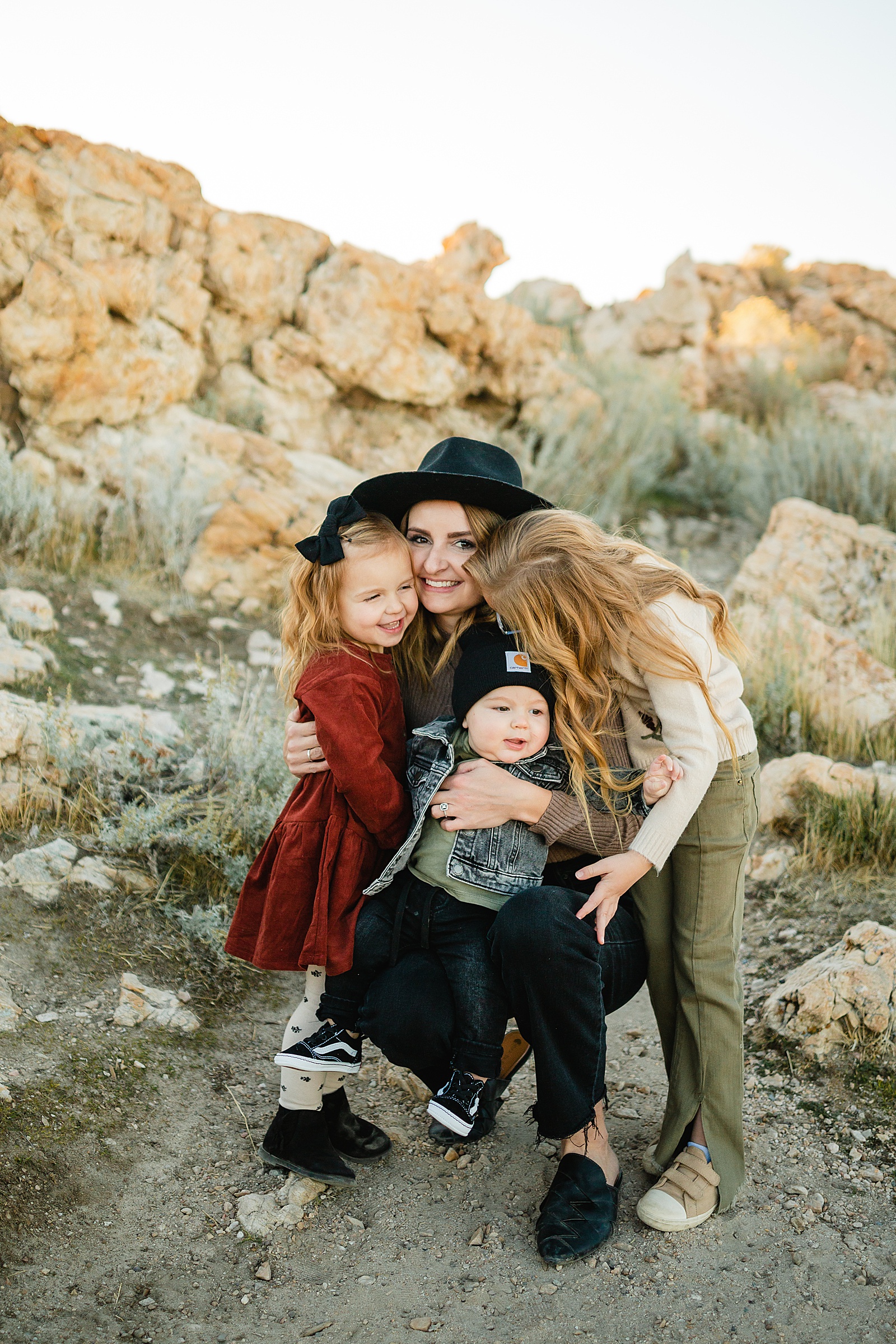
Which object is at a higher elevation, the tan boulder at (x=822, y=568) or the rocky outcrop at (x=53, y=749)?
the tan boulder at (x=822, y=568)

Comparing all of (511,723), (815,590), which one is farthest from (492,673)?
(815,590)

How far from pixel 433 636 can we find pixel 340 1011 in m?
1.12

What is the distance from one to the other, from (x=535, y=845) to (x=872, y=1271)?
120 cm

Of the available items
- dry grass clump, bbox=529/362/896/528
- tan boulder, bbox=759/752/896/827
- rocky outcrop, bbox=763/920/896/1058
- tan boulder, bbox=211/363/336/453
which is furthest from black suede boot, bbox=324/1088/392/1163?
tan boulder, bbox=211/363/336/453

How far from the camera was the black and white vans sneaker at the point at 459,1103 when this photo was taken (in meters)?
2.10

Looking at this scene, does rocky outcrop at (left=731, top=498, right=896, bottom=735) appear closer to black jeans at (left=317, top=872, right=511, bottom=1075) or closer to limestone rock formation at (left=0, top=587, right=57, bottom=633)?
black jeans at (left=317, top=872, right=511, bottom=1075)

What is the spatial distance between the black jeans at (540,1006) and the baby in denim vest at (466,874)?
60 mm

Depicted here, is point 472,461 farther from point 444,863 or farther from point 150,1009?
point 150,1009

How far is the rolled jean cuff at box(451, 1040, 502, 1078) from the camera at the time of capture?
218cm

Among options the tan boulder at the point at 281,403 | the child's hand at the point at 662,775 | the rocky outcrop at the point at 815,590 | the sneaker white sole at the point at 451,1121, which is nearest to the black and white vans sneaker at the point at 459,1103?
the sneaker white sole at the point at 451,1121

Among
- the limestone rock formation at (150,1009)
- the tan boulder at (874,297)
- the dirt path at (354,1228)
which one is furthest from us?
the tan boulder at (874,297)

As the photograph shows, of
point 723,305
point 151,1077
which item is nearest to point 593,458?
point 151,1077

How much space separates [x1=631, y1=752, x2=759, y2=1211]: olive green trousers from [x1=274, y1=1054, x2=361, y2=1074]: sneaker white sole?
82 centimetres

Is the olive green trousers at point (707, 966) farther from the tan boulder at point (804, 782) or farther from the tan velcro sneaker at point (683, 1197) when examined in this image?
the tan boulder at point (804, 782)
